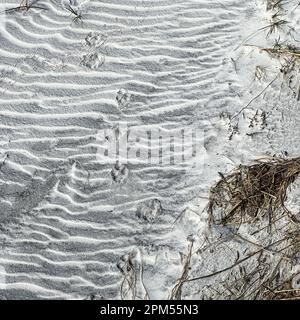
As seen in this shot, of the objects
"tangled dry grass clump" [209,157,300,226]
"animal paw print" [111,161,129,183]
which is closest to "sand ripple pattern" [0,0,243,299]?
"animal paw print" [111,161,129,183]

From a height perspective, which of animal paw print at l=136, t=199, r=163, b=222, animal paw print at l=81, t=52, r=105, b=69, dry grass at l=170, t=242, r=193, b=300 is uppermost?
animal paw print at l=81, t=52, r=105, b=69

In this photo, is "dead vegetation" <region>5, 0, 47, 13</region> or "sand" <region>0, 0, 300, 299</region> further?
"dead vegetation" <region>5, 0, 47, 13</region>

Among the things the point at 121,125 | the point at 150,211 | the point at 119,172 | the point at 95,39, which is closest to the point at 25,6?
the point at 95,39

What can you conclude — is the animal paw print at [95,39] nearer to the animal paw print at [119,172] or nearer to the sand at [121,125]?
the sand at [121,125]

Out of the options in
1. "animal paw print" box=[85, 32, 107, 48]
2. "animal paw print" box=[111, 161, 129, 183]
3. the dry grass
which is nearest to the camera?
the dry grass

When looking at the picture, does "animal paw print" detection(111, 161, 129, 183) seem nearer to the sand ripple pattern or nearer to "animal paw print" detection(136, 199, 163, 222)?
the sand ripple pattern
